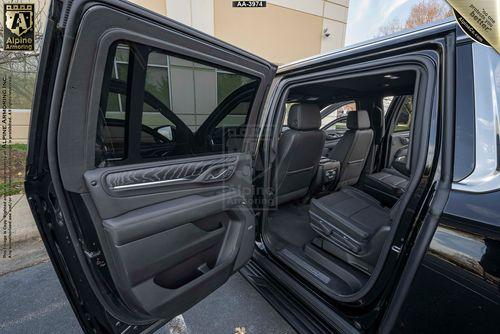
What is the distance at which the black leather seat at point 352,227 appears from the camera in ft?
5.07

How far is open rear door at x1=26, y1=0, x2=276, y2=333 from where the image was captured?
87 centimetres

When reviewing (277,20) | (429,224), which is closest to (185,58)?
(429,224)

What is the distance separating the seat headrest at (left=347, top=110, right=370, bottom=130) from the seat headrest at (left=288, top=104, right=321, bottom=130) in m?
0.86

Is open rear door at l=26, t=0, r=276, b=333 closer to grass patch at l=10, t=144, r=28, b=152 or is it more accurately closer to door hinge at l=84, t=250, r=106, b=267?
door hinge at l=84, t=250, r=106, b=267

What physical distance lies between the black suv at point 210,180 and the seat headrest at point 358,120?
4.83ft

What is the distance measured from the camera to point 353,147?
2914 millimetres

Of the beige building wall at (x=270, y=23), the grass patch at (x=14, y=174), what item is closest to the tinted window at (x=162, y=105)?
the grass patch at (x=14, y=174)

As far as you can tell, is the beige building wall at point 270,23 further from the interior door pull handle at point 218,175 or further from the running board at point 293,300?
the running board at point 293,300

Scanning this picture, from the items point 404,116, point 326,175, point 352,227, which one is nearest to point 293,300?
point 352,227

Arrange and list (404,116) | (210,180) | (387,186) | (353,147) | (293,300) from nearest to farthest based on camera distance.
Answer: (210,180), (293,300), (387,186), (353,147), (404,116)

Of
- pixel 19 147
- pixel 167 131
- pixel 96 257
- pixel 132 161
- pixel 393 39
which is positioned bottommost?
pixel 19 147

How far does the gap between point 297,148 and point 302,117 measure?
284 millimetres

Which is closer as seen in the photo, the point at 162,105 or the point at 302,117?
the point at 162,105

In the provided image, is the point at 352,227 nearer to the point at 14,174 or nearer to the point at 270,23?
the point at 14,174
